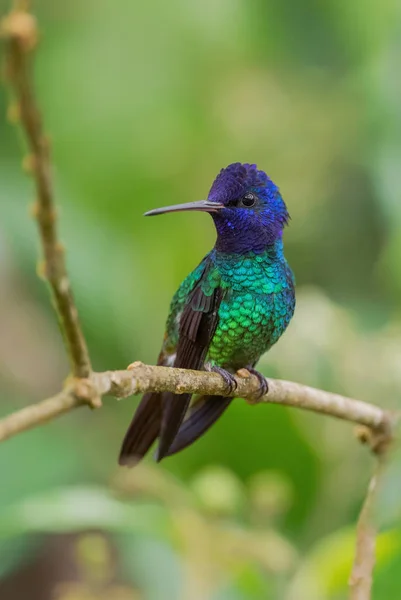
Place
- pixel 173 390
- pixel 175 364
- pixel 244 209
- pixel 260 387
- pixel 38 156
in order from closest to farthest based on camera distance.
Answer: pixel 38 156
pixel 173 390
pixel 244 209
pixel 175 364
pixel 260 387

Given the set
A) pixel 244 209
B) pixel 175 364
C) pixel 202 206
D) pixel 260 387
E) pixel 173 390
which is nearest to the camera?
pixel 173 390

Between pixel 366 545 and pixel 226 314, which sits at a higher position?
pixel 226 314

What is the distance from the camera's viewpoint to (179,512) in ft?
6.03

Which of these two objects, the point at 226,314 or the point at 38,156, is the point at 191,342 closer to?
the point at 226,314

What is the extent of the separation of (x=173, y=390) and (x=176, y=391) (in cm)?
2

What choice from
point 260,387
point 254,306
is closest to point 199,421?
point 260,387

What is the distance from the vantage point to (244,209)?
50.7 inches

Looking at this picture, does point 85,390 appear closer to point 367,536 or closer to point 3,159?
point 367,536

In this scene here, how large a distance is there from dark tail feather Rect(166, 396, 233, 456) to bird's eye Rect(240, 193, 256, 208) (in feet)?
1.46

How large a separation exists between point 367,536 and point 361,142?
2001 mm

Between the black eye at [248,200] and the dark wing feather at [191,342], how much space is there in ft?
0.80

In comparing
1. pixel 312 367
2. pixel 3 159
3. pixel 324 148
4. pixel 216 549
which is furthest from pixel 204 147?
pixel 216 549

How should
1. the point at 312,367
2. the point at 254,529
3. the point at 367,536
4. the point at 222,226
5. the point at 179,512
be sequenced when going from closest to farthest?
the point at 222,226, the point at 367,536, the point at 179,512, the point at 254,529, the point at 312,367

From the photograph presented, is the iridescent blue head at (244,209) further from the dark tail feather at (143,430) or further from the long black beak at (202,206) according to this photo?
the dark tail feather at (143,430)
